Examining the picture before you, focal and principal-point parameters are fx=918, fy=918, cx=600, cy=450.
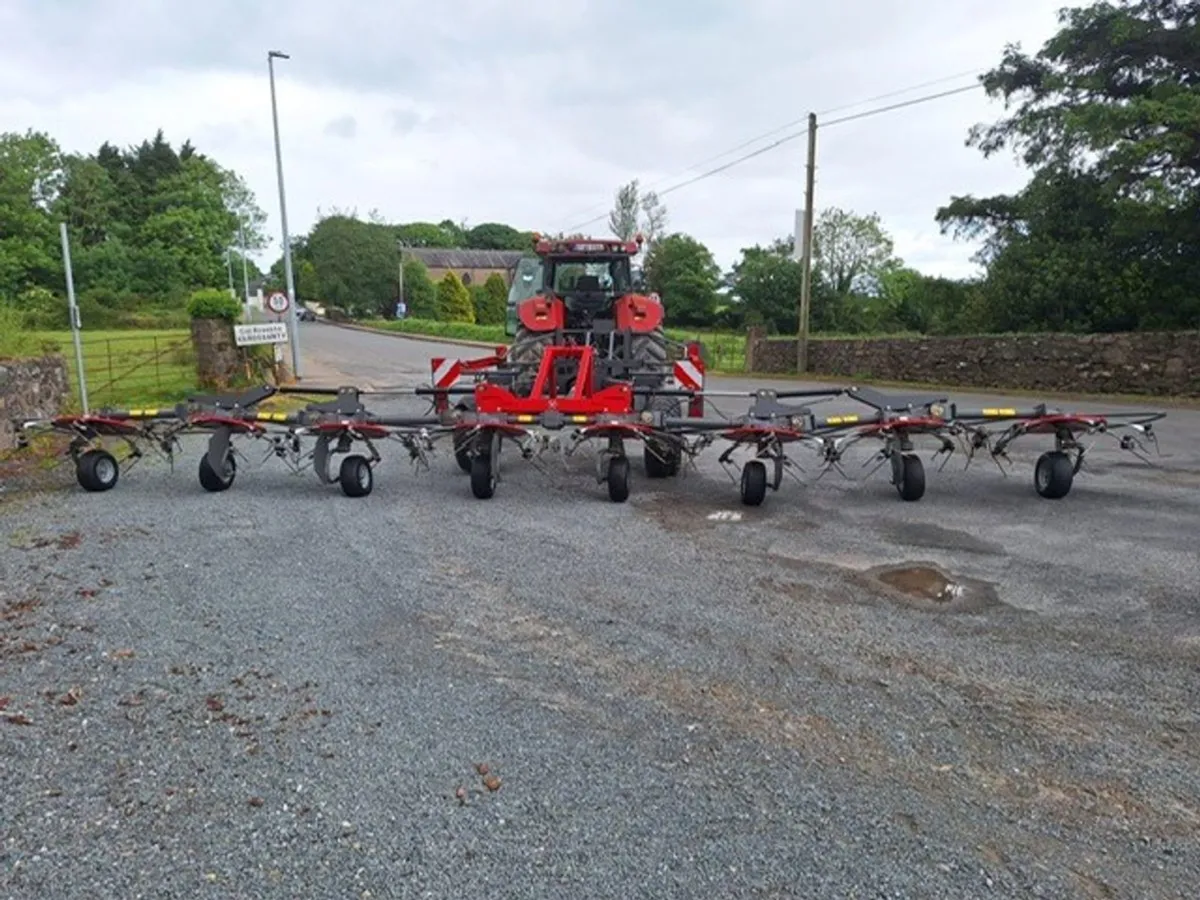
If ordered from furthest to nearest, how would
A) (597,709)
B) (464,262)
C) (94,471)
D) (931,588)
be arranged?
(464,262) → (94,471) → (931,588) → (597,709)

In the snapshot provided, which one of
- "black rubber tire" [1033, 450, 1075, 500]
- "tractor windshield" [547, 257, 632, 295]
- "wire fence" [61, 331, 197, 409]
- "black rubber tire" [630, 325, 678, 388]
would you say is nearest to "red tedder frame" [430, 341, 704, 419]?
"black rubber tire" [630, 325, 678, 388]

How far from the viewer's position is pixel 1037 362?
1895 centimetres

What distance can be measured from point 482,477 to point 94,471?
3.34m

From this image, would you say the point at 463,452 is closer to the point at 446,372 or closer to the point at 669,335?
the point at 446,372

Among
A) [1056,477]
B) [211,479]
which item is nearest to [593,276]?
[211,479]

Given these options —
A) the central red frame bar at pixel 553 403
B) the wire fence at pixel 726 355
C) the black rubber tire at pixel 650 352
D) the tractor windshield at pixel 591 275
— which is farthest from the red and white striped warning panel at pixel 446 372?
the wire fence at pixel 726 355

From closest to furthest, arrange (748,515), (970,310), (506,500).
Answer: (748,515)
(506,500)
(970,310)

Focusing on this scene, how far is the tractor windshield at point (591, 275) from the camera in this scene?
11.4m

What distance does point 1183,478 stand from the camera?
28.1 feet

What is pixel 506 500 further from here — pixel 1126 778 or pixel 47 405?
pixel 47 405

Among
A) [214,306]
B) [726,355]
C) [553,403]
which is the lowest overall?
[726,355]

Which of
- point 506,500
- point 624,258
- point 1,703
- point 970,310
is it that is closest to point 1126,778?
point 1,703

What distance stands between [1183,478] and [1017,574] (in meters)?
4.27

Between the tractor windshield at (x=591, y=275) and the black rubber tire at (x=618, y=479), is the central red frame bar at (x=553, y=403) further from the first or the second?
the tractor windshield at (x=591, y=275)
